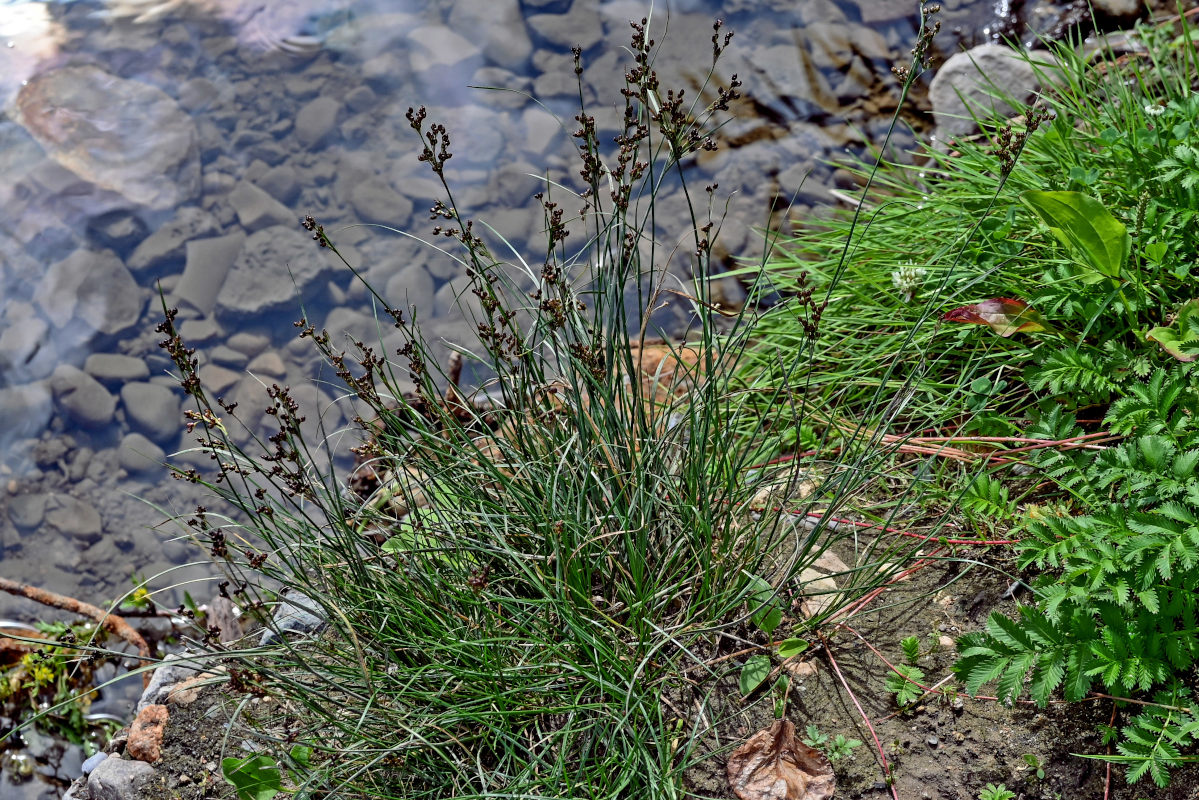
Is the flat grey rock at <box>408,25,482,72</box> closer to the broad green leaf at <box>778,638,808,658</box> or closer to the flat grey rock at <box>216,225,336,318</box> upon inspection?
the flat grey rock at <box>216,225,336,318</box>

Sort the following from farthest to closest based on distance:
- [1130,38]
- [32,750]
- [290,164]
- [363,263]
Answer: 1. [290,164]
2. [363,263]
3. [1130,38]
4. [32,750]

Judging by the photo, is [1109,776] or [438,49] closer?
[1109,776]

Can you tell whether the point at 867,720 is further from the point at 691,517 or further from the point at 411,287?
the point at 411,287

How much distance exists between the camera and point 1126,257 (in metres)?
2.43

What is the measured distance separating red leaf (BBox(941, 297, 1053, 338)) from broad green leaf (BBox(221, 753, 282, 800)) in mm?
2190

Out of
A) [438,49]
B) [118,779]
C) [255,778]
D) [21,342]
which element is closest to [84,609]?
[118,779]

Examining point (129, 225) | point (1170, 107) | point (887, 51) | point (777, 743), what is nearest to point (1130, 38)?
point (887, 51)

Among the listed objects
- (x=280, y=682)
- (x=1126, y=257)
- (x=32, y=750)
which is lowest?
(x=32, y=750)

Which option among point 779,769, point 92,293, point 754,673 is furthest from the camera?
point 92,293

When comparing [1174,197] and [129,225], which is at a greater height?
[1174,197]

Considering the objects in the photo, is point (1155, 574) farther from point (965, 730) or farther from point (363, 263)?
point (363, 263)

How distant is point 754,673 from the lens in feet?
7.11

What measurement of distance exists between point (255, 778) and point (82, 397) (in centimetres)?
301

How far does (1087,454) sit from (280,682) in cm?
204
